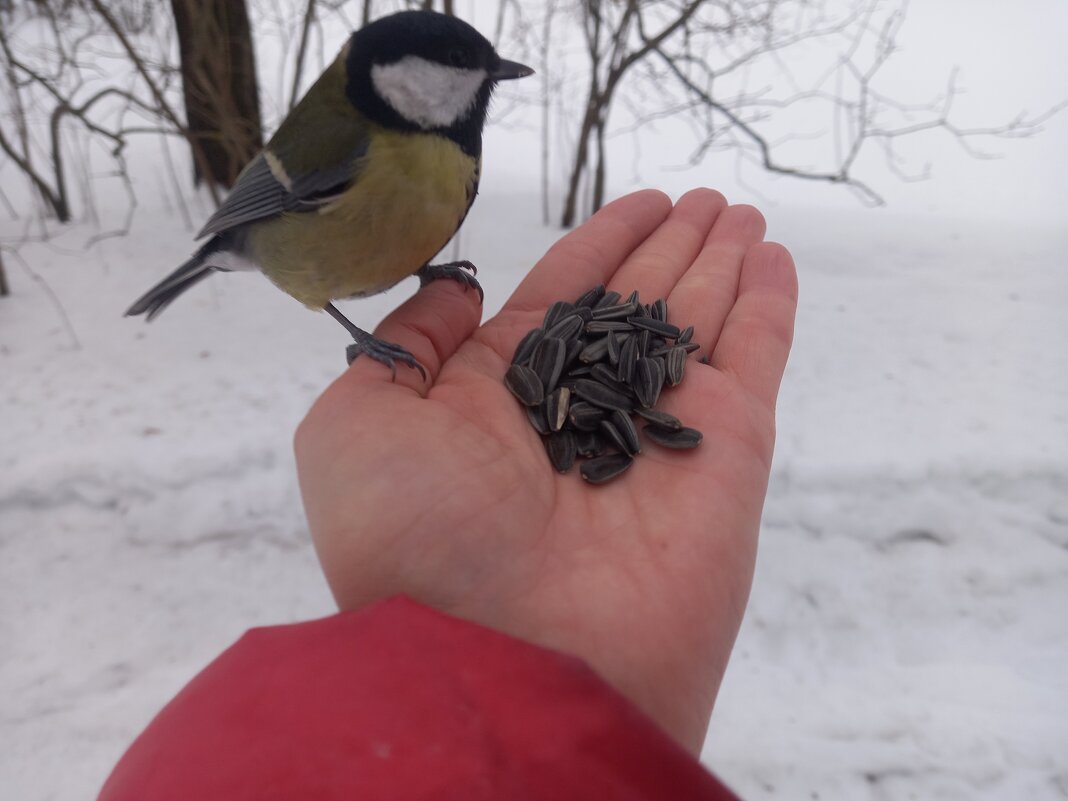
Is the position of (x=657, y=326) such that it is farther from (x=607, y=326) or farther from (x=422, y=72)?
(x=422, y=72)

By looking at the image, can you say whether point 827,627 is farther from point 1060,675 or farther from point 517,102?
point 517,102

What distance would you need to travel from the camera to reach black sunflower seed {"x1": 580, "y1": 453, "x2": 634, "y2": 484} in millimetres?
1063

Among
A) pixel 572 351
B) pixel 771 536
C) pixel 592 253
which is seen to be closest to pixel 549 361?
pixel 572 351

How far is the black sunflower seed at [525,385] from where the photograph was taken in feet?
3.85

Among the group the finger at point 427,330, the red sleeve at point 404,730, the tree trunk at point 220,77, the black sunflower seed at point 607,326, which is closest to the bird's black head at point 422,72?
the finger at point 427,330

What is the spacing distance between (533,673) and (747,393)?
743 millimetres

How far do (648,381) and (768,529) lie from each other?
78 cm

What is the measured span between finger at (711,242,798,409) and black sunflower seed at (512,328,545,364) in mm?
339

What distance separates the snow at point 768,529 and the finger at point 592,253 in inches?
29.4

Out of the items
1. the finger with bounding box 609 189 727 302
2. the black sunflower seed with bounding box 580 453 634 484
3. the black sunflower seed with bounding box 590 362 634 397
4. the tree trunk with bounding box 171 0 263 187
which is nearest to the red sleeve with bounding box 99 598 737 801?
the black sunflower seed with bounding box 580 453 634 484

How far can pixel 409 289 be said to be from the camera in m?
2.74

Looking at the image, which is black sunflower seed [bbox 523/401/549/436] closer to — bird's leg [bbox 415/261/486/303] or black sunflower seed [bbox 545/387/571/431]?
black sunflower seed [bbox 545/387/571/431]

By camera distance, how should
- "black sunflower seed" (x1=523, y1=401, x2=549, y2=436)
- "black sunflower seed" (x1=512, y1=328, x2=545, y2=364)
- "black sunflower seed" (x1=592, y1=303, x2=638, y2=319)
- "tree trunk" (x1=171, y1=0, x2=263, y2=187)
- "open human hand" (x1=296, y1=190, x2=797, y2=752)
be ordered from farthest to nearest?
"tree trunk" (x1=171, y1=0, x2=263, y2=187) < "black sunflower seed" (x1=592, y1=303, x2=638, y2=319) < "black sunflower seed" (x1=512, y1=328, x2=545, y2=364) < "black sunflower seed" (x1=523, y1=401, x2=549, y2=436) < "open human hand" (x1=296, y1=190, x2=797, y2=752)

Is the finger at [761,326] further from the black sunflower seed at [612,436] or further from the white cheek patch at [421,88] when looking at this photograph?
the white cheek patch at [421,88]
